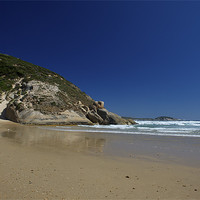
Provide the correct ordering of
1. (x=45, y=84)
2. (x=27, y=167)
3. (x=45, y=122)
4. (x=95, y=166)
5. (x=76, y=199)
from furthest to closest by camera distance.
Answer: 1. (x=45, y=84)
2. (x=45, y=122)
3. (x=95, y=166)
4. (x=27, y=167)
5. (x=76, y=199)

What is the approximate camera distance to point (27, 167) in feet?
12.0

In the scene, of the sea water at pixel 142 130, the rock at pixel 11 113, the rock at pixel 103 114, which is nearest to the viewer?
the sea water at pixel 142 130

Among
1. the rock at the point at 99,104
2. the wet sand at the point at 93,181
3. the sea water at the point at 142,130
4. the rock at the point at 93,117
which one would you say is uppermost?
the rock at the point at 99,104

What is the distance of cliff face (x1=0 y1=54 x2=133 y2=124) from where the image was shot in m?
23.7

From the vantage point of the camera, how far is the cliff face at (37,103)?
23703 millimetres

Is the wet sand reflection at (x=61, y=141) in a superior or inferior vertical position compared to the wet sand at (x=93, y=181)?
superior

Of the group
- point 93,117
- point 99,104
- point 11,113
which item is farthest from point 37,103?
point 99,104

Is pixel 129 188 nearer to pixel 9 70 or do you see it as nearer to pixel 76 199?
pixel 76 199

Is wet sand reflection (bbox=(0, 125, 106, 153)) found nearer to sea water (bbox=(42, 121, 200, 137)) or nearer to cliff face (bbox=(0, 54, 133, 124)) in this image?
sea water (bbox=(42, 121, 200, 137))

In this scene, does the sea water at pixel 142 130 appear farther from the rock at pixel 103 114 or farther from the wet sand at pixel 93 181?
the rock at pixel 103 114

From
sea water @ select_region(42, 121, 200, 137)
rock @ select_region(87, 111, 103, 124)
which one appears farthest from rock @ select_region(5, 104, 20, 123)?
rock @ select_region(87, 111, 103, 124)

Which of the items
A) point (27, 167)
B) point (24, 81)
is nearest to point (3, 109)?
point (24, 81)

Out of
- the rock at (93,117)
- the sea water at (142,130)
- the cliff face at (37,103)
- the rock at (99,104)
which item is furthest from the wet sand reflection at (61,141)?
the rock at (99,104)

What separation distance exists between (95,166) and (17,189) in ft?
6.80
